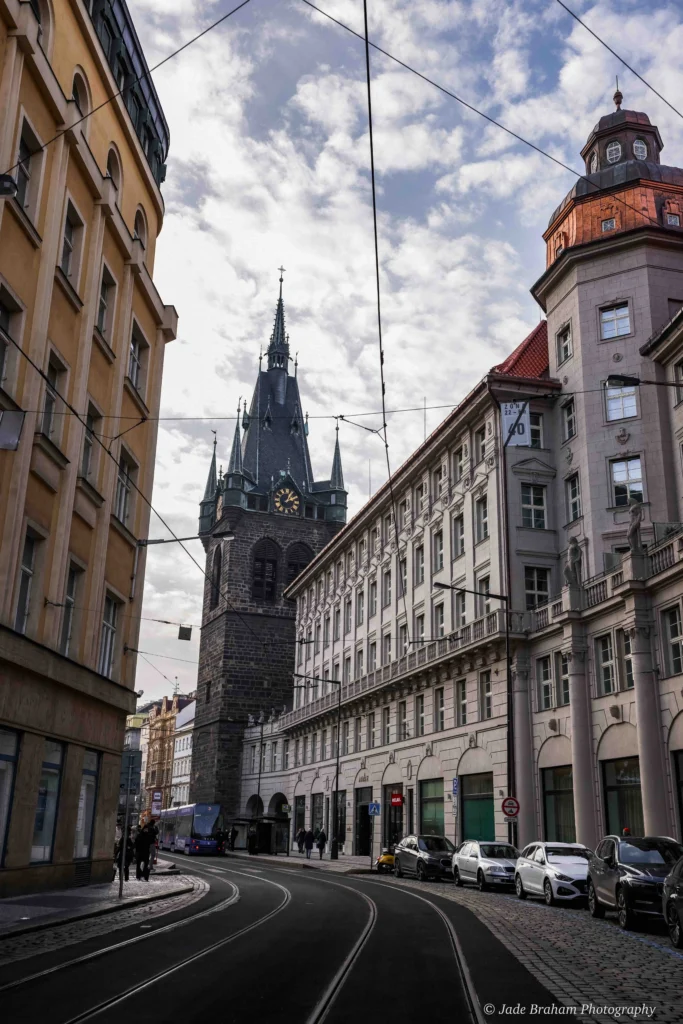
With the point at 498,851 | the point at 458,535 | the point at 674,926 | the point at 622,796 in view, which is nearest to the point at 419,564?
the point at 458,535

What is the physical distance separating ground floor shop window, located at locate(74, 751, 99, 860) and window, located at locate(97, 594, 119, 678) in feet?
8.27

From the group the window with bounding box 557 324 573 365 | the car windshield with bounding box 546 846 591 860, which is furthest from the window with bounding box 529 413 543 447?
the car windshield with bounding box 546 846 591 860

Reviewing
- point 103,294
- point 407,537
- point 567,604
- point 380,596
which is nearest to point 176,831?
point 380,596

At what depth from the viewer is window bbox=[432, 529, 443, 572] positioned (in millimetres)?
45625

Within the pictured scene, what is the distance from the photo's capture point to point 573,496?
38.0m

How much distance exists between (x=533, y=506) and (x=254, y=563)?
170 ft

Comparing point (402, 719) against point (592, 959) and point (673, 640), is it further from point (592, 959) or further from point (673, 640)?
point (592, 959)

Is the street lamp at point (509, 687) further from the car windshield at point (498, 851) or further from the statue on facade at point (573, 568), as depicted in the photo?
the car windshield at point (498, 851)

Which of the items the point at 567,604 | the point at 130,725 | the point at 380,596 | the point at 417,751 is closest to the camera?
Answer: the point at 130,725

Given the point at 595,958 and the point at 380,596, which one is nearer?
the point at 595,958

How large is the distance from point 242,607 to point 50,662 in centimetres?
6436

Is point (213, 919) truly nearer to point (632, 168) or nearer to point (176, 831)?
point (632, 168)

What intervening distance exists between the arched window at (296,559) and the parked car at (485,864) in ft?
196

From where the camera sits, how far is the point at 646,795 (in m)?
27.5
